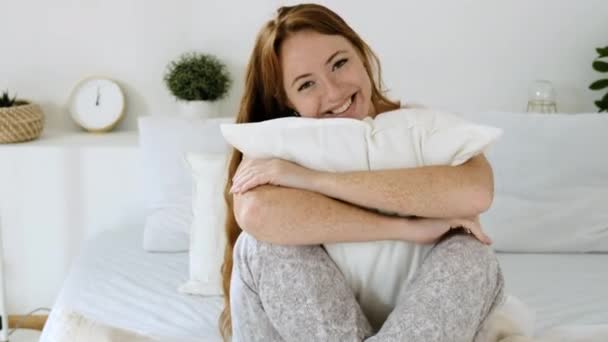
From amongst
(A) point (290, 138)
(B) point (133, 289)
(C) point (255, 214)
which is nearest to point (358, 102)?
(A) point (290, 138)

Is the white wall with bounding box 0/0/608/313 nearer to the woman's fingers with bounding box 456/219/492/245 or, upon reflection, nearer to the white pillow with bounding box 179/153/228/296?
the white pillow with bounding box 179/153/228/296

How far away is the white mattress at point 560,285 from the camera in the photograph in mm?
1924

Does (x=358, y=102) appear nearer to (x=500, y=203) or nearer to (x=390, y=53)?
(x=500, y=203)

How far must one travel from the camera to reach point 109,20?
2889 millimetres

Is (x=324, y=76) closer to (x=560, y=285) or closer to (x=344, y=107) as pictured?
(x=344, y=107)

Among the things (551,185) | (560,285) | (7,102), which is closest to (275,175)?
(560,285)

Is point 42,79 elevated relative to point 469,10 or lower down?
lower down

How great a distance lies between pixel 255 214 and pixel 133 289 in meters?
0.80

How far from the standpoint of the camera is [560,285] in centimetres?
213

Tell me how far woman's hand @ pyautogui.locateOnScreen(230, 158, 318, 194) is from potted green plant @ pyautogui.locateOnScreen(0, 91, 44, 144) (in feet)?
4.67

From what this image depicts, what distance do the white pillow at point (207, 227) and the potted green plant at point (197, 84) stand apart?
576mm

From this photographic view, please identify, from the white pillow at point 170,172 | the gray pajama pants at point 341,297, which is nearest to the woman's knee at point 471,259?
the gray pajama pants at point 341,297

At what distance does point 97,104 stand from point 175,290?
3.44ft

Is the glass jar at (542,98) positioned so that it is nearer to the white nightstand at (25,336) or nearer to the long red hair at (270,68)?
the long red hair at (270,68)
